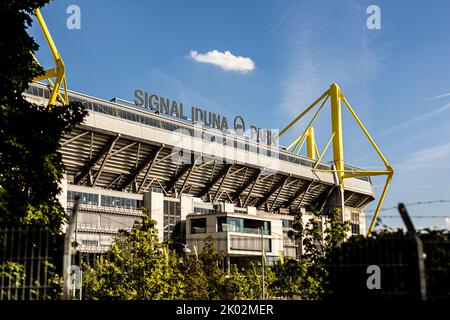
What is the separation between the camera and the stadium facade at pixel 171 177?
7050cm

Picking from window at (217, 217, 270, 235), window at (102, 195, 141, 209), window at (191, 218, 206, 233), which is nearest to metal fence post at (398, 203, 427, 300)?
window at (102, 195, 141, 209)

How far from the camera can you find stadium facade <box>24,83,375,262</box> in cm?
7050

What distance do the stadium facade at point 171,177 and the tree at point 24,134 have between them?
43.7 meters

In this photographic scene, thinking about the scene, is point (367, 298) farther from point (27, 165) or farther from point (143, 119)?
point (143, 119)

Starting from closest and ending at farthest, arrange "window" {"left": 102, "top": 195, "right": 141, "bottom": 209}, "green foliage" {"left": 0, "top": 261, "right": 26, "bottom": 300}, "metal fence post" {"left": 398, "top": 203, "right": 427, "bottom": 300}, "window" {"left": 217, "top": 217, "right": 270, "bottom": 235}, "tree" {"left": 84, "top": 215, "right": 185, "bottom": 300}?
"metal fence post" {"left": 398, "top": 203, "right": 427, "bottom": 300}, "green foliage" {"left": 0, "top": 261, "right": 26, "bottom": 300}, "tree" {"left": 84, "top": 215, "right": 185, "bottom": 300}, "window" {"left": 102, "top": 195, "right": 141, "bottom": 209}, "window" {"left": 217, "top": 217, "right": 270, "bottom": 235}

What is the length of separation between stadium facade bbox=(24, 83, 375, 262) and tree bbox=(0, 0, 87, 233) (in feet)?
143

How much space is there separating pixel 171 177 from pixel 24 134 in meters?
66.1

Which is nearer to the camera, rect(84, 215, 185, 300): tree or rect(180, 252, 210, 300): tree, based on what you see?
rect(84, 215, 185, 300): tree

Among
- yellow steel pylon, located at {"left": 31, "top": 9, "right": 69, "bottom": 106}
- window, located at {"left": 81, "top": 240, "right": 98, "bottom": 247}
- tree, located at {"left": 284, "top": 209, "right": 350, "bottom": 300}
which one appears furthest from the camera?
window, located at {"left": 81, "top": 240, "right": 98, "bottom": 247}

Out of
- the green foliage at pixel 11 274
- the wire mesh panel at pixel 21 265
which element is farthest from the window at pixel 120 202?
the green foliage at pixel 11 274

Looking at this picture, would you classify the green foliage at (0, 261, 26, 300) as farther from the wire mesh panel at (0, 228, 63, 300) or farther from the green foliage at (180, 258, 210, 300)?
the green foliage at (180, 258, 210, 300)

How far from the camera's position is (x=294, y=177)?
102188mm

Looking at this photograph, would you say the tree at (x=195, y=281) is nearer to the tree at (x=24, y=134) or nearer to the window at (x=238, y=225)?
the window at (x=238, y=225)

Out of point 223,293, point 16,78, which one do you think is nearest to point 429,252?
point 16,78
